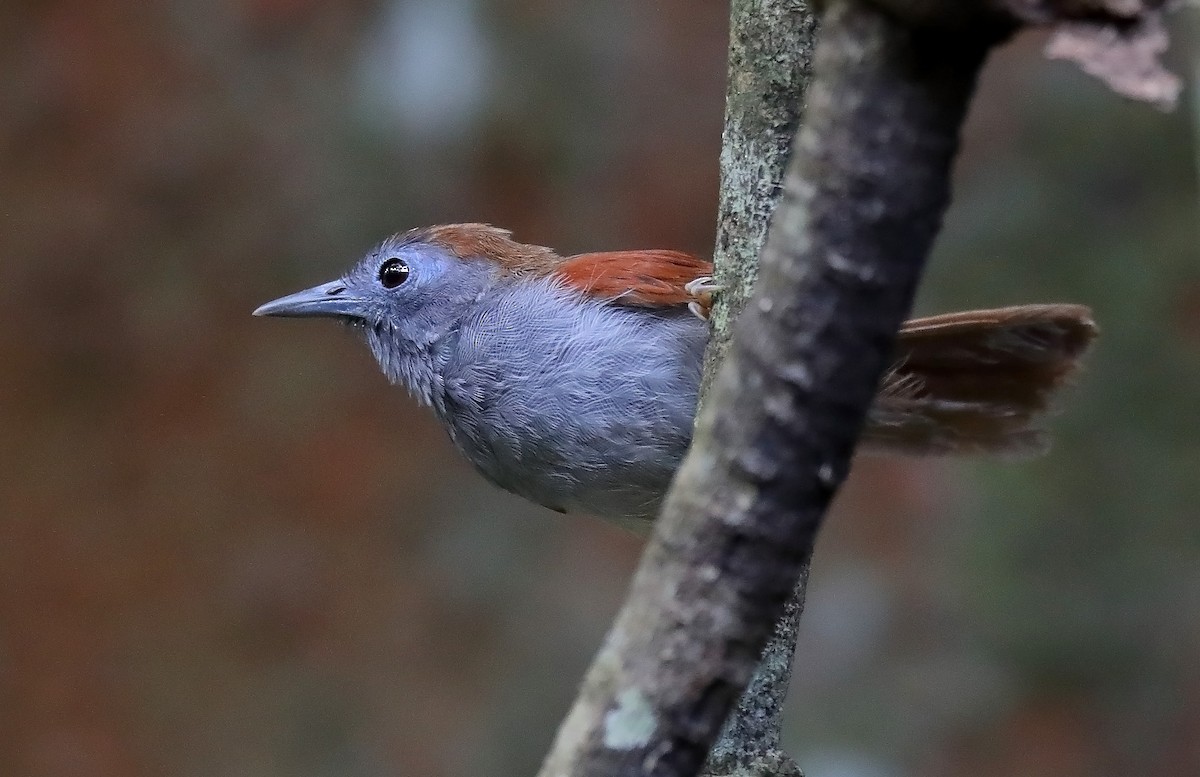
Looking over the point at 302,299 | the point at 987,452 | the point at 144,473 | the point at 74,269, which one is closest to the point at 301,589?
the point at 144,473

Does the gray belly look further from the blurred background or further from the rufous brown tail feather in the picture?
the blurred background

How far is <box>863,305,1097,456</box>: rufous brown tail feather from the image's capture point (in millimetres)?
2725

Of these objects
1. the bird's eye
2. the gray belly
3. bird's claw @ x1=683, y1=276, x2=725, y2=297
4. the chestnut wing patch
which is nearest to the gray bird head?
the bird's eye

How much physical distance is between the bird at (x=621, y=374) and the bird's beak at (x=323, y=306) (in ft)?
0.66

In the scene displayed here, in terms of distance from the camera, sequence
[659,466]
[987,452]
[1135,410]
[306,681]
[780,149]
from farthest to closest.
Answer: [306,681]
[1135,410]
[987,452]
[659,466]
[780,149]

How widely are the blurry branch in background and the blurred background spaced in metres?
3.86

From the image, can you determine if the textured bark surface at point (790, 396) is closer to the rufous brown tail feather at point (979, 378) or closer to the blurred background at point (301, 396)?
the rufous brown tail feather at point (979, 378)

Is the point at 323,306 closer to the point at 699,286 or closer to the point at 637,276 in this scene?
the point at 637,276

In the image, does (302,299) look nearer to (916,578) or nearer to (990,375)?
(990,375)

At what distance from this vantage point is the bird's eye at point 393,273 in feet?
10.6

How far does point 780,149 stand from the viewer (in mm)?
2084

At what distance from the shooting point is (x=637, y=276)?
2867mm

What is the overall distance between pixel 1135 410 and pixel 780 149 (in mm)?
3075

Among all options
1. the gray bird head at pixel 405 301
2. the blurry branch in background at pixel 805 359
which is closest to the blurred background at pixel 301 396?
the gray bird head at pixel 405 301
